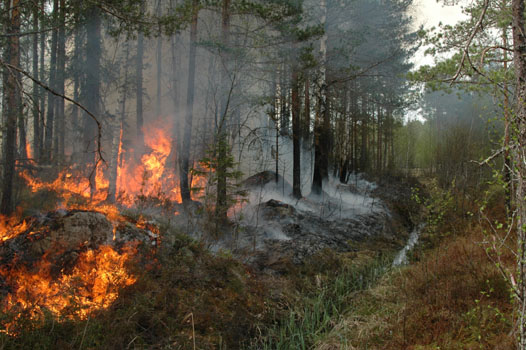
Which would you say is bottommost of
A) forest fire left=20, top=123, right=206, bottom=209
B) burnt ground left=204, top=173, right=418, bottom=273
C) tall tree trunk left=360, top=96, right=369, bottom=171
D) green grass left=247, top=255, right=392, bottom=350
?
green grass left=247, top=255, right=392, bottom=350

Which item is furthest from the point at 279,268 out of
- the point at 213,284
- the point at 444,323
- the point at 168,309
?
the point at 444,323

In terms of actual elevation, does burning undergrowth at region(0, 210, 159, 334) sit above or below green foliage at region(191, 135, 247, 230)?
below

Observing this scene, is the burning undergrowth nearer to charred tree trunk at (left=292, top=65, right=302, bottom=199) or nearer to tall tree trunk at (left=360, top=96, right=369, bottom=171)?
charred tree trunk at (left=292, top=65, right=302, bottom=199)

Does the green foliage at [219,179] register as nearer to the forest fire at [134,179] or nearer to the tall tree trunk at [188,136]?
the forest fire at [134,179]

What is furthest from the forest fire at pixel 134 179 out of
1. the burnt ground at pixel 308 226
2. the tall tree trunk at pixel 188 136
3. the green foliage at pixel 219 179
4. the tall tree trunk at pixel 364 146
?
the tall tree trunk at pixel 364 146

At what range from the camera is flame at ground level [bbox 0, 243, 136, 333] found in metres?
5.09

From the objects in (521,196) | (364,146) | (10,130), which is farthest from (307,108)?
(521,196)

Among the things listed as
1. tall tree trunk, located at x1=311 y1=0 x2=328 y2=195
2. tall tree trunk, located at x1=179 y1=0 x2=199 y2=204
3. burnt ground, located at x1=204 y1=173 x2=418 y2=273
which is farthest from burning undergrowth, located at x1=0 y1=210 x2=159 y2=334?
tall tree trunk, located at x1=311 y1=0 x2=328 y2=195

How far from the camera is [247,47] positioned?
11.5 meters

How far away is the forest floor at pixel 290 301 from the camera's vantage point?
468 cm

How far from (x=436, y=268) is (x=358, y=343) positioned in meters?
2.69

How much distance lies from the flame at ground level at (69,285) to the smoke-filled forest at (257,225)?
0.03 m

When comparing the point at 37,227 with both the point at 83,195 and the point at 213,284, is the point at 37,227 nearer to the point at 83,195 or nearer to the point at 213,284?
the point at 213,284

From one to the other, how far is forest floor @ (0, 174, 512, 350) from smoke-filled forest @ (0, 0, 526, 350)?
0.04 meters
